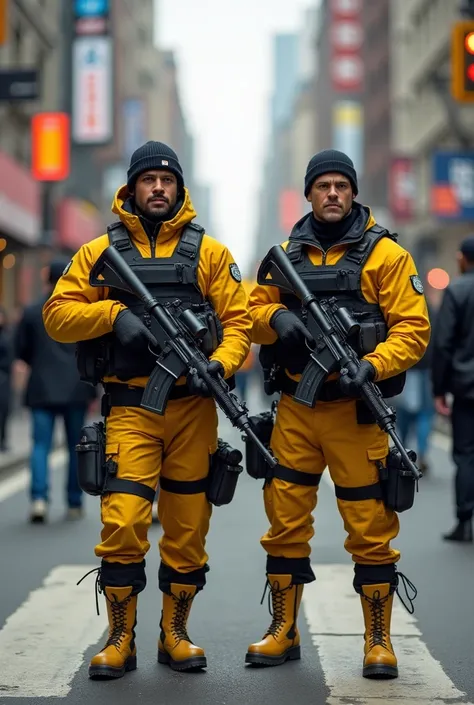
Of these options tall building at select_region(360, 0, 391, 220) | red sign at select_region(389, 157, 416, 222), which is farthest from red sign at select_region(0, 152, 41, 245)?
tall building at select_region(360, 0, 391, 220)

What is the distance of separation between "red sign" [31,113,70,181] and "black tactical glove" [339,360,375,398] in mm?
27463

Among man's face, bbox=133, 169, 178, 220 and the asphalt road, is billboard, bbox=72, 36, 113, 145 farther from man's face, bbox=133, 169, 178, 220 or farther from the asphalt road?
man's face, bbox=133, 169, 178, 220

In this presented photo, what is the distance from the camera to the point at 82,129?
36.4 metres

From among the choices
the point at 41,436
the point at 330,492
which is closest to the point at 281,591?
the point at 41,436

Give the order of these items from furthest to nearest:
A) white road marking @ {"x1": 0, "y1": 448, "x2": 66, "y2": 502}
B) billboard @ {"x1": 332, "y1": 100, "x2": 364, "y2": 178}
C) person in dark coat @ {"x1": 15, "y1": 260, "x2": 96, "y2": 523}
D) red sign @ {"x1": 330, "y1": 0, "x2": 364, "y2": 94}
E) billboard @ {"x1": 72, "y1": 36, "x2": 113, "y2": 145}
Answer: billboard @ {"x1": 332, "y1": 100, "x2": 364, "y2": 178}
red sign @ {"x1": 330, "y1": 0, "x2": 364, "y2": 94}
billboard @ {"x1": 72, "y1": 36, "x2": 113, "y2": 145}
white road marking @ {"x1": 0, "y1": 448, "x2": 66, "y2": 502}
person in dark coat @ {"x1": 15, "y1": 260, "x2": 96, "y2": 523}

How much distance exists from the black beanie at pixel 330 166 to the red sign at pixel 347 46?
80.2 m

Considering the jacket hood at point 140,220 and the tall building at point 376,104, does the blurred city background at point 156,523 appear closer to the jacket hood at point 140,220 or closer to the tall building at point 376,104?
the jacket hood at point 140,220

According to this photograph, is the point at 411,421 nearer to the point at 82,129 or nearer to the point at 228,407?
the point at 228,407

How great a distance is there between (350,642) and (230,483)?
3.29 feet

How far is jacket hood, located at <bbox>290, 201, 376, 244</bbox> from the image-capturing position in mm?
5383

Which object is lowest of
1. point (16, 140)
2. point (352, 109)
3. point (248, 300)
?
point (248, 300)

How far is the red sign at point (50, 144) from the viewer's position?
1260 inches

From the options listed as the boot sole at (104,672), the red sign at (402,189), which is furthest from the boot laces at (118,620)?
the red sign at (402,189)

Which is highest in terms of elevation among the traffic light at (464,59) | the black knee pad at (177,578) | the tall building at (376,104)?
the tall building at (376,104)
